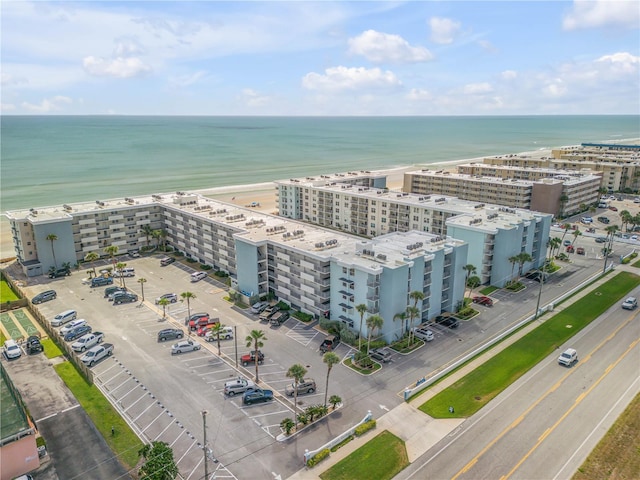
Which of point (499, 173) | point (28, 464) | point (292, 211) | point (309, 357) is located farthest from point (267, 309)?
point (499, 173)

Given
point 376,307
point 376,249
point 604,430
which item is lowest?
point 604,430

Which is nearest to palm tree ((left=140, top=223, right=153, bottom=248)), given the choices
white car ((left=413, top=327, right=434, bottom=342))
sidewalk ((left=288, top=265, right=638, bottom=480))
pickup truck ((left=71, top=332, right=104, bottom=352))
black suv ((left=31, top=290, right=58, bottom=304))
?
black suv ((left=31, top=290, right=58, bottom=304))

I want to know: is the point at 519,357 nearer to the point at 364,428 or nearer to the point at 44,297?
the point at 364,428

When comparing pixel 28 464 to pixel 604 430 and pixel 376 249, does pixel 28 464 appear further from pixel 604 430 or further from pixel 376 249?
pixel 604 430

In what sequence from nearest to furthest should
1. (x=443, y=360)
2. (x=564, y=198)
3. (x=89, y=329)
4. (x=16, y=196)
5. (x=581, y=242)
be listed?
(x=443, y=360)
(x=89, y=329)
(x=581, y=242)
(x=564, y=198)
(x=16, y=196)

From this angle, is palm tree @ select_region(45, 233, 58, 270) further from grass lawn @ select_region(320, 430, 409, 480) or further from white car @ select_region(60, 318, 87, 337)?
grass lawn @ select_region(320, 430, 409, 480)

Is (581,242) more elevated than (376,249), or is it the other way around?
(376,249)

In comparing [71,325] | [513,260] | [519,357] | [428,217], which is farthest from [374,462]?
[428,217]
